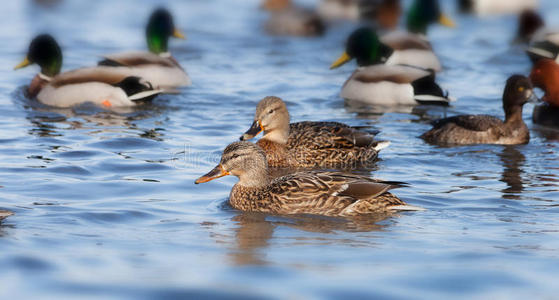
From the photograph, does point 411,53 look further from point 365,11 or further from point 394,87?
point 365,11

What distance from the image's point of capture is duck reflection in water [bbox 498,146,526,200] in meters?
8.66

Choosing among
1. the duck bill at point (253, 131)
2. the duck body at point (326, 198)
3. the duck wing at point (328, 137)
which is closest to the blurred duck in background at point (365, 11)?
the duck wing at point (328, 137)

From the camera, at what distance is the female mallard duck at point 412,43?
15.5 metres

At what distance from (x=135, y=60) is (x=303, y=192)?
306 inches

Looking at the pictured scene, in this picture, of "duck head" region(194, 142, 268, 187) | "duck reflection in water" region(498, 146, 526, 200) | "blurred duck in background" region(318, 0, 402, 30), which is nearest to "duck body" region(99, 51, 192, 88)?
"duck reflection in water" region(498, 146, 526, 200)

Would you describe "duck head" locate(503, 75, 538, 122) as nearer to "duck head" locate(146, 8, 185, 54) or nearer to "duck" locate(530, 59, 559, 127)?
"duck" locate(530, 59, 559, 127)

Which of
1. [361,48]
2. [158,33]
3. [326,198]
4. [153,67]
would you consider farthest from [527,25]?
[326,198]

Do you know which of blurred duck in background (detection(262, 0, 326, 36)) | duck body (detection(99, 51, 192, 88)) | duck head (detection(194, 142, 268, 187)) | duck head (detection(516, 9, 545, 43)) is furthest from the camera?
blurred duck in background (detection(262, 0, 326, 36))

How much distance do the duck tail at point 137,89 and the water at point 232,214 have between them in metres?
0.28

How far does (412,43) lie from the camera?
17.5m

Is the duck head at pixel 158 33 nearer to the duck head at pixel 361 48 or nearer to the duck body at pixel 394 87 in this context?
the duck head at pixel 361 48

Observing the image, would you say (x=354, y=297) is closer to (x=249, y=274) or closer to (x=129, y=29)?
(x=249, y=274)

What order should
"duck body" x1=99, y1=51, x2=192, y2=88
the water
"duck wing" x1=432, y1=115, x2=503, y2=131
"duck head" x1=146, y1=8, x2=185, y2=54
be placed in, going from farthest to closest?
1. "duck head" x1=146, y1=8, x2=185, y2=54
2. "duck body" x1=99, y1=51, x2=192, y2=88
3. "duck wing" x1=432, y1=115, x2=503, y2=131
4. the water

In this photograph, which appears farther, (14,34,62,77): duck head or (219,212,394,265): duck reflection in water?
(14,34,62,77): duck head
